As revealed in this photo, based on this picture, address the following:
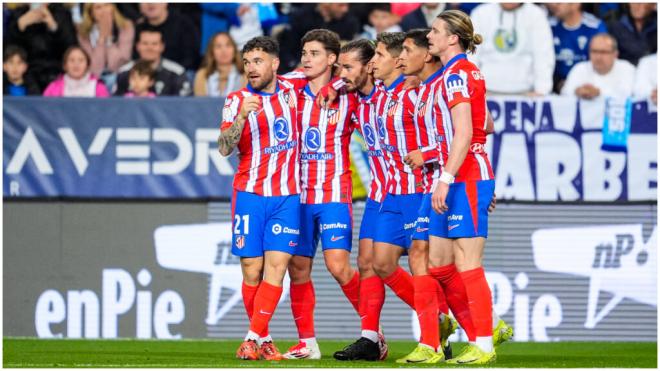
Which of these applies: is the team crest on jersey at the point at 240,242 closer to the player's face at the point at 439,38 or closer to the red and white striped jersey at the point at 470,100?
the red and white striped jersey at the point at 470,100

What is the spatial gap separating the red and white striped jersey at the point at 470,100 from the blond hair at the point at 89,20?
6565mm

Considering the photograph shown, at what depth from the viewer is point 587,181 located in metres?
12.1

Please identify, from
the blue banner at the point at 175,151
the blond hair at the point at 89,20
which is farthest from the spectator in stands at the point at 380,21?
the blond hair at the point at 89,20

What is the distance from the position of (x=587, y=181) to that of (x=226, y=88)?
376 centimetres

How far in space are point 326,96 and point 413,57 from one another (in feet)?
2.54

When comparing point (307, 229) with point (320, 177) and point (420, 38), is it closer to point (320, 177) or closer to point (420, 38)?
point (320, 177)

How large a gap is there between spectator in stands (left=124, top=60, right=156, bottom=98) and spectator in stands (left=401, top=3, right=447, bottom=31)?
269cm

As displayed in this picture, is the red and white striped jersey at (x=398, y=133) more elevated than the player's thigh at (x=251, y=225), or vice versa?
the red and white striped jersey at (x=398, y=133)

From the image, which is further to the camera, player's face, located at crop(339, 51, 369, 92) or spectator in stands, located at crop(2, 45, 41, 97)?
spectator in stands, located at crop(2, 45, 41, 97)

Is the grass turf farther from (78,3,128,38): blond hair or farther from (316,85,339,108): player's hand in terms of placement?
(78,3,128,38): blond hair

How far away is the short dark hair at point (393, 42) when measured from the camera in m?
8.74

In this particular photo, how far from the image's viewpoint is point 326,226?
894 centimetres

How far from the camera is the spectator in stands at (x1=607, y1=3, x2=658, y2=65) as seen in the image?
1347 centimetres

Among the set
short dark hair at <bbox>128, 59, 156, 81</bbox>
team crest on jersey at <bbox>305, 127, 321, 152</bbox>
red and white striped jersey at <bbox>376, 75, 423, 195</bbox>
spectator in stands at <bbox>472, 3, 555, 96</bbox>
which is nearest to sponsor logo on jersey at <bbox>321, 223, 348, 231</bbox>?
red and white striped jersey at <bbox>376, 75, 423, 195</bbox>
